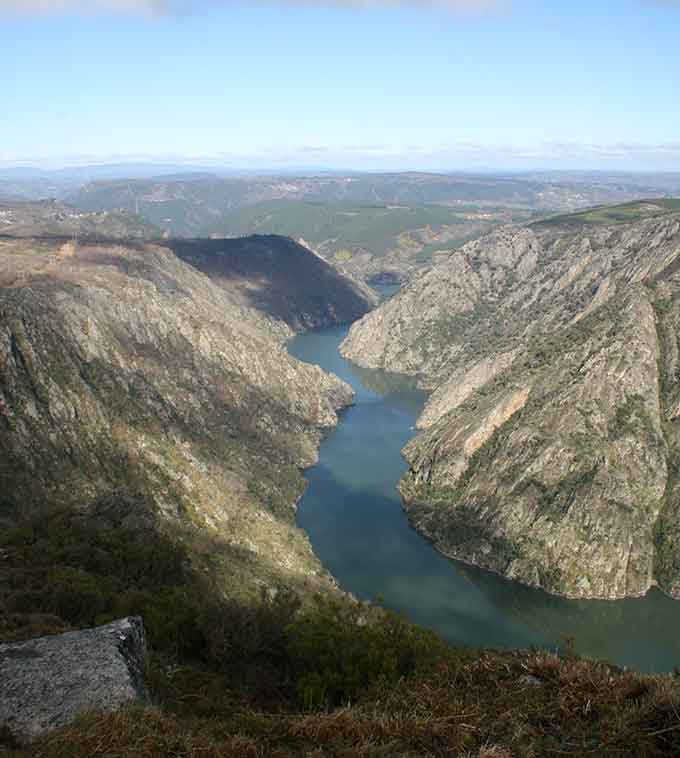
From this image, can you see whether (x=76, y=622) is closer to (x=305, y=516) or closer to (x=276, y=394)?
(x=305, y=516)

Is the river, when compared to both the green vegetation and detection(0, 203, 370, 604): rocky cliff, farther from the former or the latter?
the green vegetation

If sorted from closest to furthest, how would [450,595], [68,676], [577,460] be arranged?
[68,676], [450,595], [577,460]

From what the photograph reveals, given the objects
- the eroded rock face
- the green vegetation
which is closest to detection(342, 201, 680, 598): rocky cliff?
the green vegetation

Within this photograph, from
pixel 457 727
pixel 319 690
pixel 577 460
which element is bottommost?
pixel 577 460

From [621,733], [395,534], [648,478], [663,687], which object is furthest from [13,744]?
[648,478]

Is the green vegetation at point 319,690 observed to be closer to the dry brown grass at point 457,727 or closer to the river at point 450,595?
the dry brown grass at point 457,727

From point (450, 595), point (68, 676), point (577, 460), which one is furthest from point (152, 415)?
point (68, 676)

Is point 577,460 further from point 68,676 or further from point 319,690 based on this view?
point 68,676
